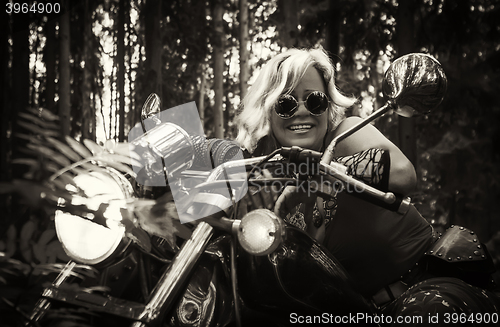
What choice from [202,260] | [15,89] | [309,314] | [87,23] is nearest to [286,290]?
[309,314]

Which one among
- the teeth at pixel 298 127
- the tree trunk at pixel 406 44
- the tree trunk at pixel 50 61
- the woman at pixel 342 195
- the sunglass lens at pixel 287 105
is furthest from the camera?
the tree trunk at pixel 50 61

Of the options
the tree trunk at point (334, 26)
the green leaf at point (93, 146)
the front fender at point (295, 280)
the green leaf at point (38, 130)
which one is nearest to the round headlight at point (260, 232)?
the front fender at point (295, 280)

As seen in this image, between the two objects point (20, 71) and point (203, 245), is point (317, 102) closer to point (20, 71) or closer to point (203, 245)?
point (203, 245)

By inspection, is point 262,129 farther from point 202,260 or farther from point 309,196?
point 202,260

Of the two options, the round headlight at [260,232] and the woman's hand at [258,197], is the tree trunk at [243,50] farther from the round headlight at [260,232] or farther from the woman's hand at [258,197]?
the round headlight at [260,232]

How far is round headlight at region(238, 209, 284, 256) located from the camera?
127cm

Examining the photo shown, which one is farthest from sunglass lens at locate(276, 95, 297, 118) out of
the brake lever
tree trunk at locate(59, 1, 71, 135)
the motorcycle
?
tree trunk at locate(59, 1, 71, 135)

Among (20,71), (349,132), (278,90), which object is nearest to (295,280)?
(349,132)

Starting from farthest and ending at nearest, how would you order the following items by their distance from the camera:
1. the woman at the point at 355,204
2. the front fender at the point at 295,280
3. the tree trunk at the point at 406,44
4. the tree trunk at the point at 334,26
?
the tree trunk at the point at 334,26
the tree trunk at the point at 406,44
the woman at the point at 355,204
the front fender at the point at 295,280

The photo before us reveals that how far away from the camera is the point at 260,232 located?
4.21 ft

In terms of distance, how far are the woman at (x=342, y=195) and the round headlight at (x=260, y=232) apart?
0.56 meters

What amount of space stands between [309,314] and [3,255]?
93 cm

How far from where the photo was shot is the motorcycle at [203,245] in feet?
3.93

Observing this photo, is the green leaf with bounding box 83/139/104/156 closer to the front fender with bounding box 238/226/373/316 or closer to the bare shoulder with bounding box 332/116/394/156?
the front fender with bounding box 238/226/373/316
